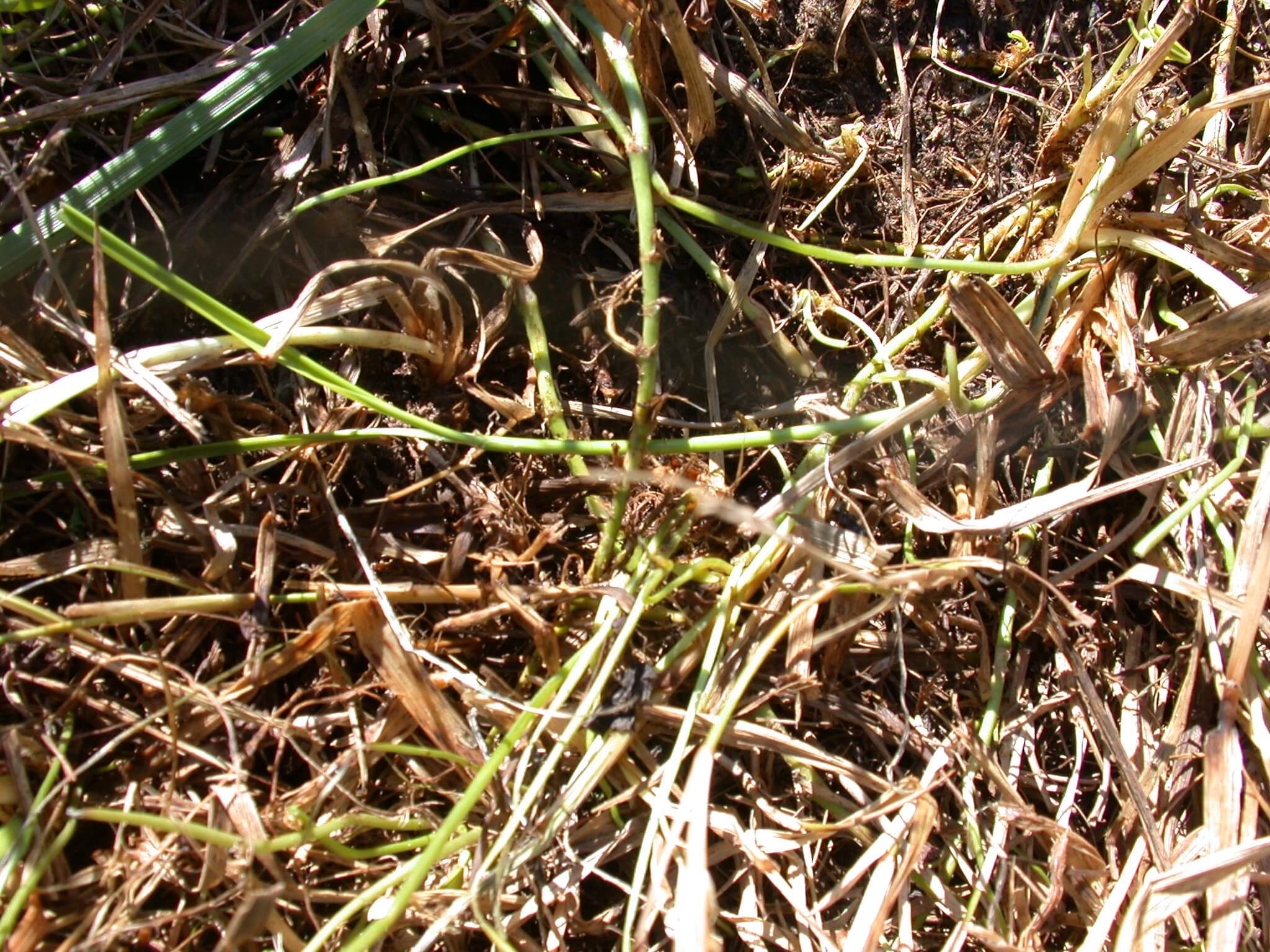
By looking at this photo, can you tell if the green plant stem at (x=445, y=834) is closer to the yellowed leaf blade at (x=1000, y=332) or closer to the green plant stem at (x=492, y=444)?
the green plant stem at (x=492, y=444)

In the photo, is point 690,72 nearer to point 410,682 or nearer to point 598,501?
point 598,501

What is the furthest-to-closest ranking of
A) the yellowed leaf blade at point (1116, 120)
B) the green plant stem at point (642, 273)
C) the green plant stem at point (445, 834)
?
the yellowed leaf blade at point (1116, 120), the green plant stem at point (642, 273), the green plant stem at point (445, 834)

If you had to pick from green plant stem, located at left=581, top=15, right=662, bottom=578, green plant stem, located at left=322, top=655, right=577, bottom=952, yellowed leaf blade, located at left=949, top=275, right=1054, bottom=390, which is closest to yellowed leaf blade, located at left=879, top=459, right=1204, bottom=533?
yellowed leaf blade, located at left=949, top=275, right=1054, bottom=390

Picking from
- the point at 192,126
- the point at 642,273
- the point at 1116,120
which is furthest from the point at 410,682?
the point at 1116,120

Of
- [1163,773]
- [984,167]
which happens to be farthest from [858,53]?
[1163,773]

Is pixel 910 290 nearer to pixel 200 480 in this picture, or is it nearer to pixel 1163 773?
pixel 1163 773

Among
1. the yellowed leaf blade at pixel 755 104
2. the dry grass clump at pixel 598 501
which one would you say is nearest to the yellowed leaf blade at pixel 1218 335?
the dry grass clump at pixel 598 501

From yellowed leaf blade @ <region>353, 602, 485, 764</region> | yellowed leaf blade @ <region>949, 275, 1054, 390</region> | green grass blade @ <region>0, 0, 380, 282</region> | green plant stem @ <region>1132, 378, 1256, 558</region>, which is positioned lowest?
green plant stem @ <region>1132, 378, 1256, 558</region>

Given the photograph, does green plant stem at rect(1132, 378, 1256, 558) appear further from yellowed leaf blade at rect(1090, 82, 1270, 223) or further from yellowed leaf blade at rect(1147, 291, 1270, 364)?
yellowed leaf blade at rect(1090, 82, 1270, 223)
